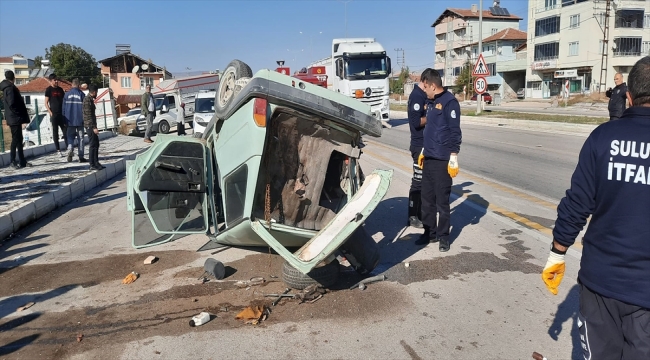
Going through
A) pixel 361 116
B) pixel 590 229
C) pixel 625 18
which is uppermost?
pixel 625 18

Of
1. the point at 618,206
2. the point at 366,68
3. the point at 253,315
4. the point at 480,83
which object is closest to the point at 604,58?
the point at 480,83

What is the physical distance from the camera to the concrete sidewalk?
7.78 metres

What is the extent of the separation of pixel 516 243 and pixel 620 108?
6032 mm

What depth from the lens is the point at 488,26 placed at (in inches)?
3647

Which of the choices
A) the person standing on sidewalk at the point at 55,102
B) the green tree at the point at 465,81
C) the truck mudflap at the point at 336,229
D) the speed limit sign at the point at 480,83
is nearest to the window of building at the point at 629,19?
the green tree at the point at 465,81

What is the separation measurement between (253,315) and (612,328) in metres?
2.75

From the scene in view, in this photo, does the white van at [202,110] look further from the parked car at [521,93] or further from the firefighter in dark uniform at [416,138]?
the parked car at [521,93]

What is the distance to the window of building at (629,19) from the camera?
5803 centimetres

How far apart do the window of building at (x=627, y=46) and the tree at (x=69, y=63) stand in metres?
65.9

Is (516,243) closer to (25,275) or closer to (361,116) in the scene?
(361,116)

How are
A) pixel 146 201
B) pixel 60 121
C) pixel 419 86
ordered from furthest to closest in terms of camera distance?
pixel 60 121 < pixel 419 86 < pixel 146 201

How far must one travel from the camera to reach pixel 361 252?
513cm

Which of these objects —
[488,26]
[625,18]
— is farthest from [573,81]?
[488,26]

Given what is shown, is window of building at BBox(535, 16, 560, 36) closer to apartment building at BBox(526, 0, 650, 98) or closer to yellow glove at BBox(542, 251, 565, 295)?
apartment building at BBox(526, 0, 650, 98)
